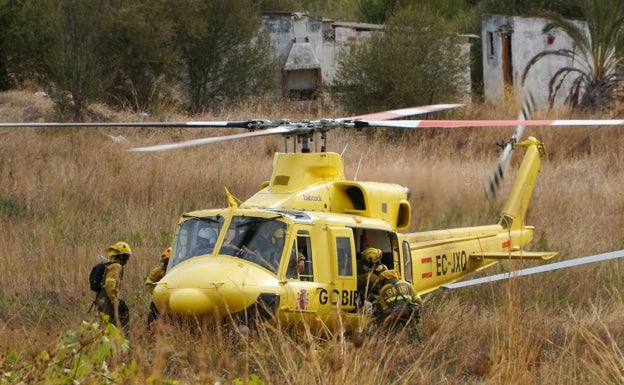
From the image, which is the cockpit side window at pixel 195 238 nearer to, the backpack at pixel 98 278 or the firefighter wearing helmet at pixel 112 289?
the firefighter wearing helmet at pixel 112 289

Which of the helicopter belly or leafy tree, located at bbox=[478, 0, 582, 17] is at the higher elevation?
leafy tree, located at bbox=[478, 0, 582, 17]

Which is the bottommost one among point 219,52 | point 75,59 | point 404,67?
point 404,67

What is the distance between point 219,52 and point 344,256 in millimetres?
21359

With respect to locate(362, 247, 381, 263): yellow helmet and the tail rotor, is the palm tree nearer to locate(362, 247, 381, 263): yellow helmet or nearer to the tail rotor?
the tail rotor

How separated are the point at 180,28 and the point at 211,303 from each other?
2152 centimetres

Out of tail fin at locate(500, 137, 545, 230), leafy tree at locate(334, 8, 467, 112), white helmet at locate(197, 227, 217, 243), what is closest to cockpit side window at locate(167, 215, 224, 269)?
white helmet at locate(197, 227, 217, 243)

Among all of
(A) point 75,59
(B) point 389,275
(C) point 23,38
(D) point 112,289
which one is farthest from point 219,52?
(B) point 389,275

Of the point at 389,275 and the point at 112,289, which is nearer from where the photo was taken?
the point at 389,275

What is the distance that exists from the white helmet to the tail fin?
4.30 meters

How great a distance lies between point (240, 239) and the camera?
9492mm

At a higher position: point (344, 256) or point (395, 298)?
point (344, 256)

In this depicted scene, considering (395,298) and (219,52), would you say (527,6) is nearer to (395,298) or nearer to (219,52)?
(219,52)

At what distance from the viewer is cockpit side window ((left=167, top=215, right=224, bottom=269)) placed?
9570 mm

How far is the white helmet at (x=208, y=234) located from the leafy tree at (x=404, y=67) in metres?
17.2
